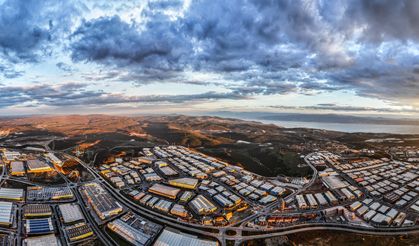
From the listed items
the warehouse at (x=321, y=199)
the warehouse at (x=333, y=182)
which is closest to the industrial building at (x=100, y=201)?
the warehouse at (x=321, y=199)

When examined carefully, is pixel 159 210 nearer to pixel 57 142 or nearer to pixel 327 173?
pixel 327 173

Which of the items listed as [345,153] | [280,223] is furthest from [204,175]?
[345,153]

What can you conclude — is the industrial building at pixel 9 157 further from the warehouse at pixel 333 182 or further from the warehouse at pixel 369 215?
the warehouse at pixel 369 215

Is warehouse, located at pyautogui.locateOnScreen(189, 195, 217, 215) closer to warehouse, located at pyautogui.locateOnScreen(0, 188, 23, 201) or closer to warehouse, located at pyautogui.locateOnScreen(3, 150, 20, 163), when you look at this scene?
warehouse, located at pyautogui.locateOnScreen(0, 188, 23, 201)

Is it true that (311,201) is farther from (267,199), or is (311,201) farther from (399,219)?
(399,219)

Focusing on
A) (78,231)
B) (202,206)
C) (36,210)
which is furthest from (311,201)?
(36,210)

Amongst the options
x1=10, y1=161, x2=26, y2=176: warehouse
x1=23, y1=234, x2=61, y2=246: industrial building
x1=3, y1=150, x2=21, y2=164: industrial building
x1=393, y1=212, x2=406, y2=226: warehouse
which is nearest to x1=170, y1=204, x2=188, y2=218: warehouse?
x1=23, y1=234, x2=61, y2=246: industrial building
